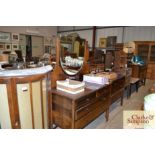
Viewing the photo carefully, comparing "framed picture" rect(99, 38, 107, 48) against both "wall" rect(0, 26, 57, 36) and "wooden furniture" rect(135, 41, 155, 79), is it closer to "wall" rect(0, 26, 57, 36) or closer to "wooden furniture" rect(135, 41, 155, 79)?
"wooden furniture" rect(135, 41, 155, 79)

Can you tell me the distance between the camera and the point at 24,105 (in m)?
1.38

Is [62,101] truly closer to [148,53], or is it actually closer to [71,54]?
[71,54]

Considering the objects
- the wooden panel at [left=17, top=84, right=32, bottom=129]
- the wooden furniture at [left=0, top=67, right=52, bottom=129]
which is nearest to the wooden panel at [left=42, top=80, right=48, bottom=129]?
the wooden furniture at [left=0, top=67, right=52, bottom=129]

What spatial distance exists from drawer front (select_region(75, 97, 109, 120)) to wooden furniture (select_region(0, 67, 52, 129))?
1.31 ft

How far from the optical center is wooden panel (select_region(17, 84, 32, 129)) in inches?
52.6

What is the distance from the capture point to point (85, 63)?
2.31m

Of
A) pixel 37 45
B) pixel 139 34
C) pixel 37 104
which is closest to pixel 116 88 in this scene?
pixel 37 104

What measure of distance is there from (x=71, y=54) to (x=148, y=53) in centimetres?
495

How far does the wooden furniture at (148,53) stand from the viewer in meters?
5.86

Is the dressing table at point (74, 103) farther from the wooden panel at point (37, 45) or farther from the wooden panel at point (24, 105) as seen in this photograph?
the wooden panel at point (37, 45)

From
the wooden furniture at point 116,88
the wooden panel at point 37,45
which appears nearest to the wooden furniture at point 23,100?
the wooden furniture at point 116,88

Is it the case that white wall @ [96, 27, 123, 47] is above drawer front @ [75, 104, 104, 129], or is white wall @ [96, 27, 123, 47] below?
above
